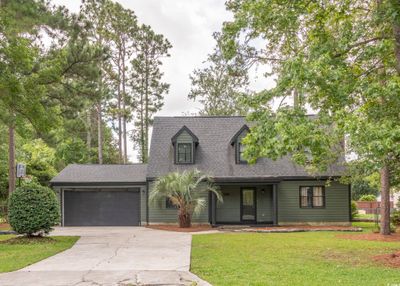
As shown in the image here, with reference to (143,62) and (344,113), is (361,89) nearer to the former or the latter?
(344,113)

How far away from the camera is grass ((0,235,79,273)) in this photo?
1000 centimetres

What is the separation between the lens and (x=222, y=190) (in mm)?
22656

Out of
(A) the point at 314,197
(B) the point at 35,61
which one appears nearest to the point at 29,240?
(B) the point at 35,61

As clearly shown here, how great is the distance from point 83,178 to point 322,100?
1531cm

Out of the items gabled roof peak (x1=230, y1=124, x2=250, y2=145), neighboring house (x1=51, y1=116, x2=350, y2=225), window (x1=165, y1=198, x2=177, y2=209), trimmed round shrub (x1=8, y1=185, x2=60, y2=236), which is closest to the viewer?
trimmed round shrub (x1=8, y1=185, x2=60, y2=236)

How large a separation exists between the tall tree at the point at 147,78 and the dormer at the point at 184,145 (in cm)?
1320

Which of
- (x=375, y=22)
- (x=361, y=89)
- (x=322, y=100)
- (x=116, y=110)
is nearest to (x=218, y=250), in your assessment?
(x=322, y=100)

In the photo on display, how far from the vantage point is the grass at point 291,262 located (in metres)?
7.88

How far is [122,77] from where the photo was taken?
118ft

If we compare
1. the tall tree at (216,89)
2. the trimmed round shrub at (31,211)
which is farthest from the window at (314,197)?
the tall tree at (216,89)

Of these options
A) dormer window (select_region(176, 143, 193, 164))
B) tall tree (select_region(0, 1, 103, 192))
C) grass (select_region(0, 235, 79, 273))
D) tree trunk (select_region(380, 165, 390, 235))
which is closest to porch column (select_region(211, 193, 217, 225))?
dormer window (select_region(176, 143, 193, 164))

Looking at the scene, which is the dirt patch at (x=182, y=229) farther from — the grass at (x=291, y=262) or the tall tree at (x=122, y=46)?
the tall tree at (x=122, y=46)

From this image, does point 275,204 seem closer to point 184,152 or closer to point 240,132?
point 240,132

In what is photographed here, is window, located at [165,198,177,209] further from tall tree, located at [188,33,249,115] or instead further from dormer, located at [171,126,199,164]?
tall tree, located at [188,33,249,115]
